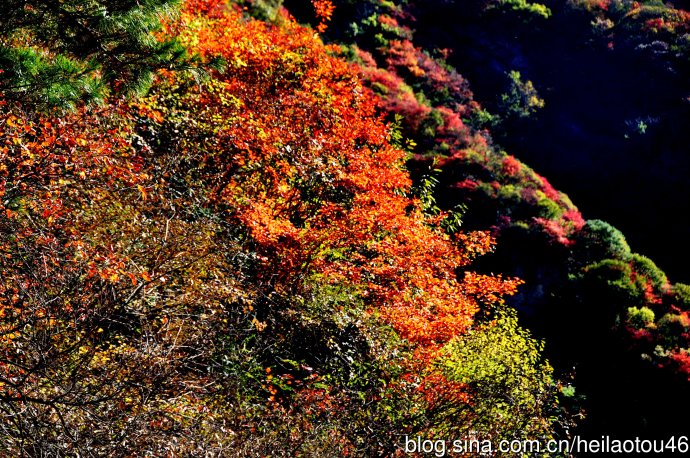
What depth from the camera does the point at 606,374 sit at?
16047 millimetres

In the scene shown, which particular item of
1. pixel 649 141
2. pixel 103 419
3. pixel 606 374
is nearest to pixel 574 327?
pixel 606 374

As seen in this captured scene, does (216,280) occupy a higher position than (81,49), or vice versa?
(81,49)

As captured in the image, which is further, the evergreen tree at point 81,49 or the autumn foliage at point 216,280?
the autumn foliage at point 216,280

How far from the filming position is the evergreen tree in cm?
491

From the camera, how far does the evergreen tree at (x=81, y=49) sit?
193 inches

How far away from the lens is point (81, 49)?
222 inches

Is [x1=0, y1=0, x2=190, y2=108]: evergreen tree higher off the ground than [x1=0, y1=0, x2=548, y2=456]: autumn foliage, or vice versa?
[x1=0, y1=0, x2=190, y2=108]: evergreen tree

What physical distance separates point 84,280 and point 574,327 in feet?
52.1

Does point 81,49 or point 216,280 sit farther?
point 216,280

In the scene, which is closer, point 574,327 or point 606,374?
point 606,374

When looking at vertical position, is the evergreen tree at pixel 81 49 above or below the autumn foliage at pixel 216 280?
above

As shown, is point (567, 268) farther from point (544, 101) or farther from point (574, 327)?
point (544, 101)

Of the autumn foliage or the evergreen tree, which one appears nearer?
the evergreen tree

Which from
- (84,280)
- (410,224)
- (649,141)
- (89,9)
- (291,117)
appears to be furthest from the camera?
(649,141)
